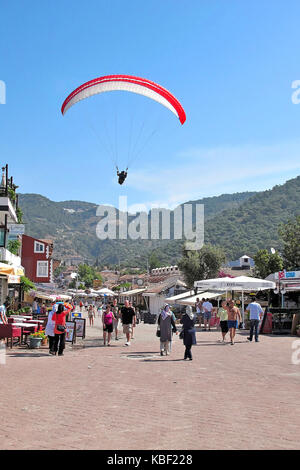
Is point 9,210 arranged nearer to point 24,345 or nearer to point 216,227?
point 24,345

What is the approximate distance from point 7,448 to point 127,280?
113390mm

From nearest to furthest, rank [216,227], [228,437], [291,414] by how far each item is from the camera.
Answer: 1. [228,437]
2. [291,414]
3. [216,227]

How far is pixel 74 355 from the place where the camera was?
13.9 m

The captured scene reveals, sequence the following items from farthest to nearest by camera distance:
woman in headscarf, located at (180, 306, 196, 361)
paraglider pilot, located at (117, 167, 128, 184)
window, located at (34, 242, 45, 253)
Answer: window, located at (34, 242, 45, 253) < paraglider pilot, located at (117, 167, 128, 184) < woman in headscarf, located at (180, 306, 196, 361)

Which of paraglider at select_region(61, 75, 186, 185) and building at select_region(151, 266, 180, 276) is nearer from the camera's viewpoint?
paraglider at select_region(61, 75, 186, 185)

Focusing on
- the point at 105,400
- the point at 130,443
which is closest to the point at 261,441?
the point at 130,443

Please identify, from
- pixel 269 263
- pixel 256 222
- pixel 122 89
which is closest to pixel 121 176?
pixel 122 89

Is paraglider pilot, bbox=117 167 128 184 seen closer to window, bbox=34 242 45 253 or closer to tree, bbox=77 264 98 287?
window, bbox=34 242 45 253

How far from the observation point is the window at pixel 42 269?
5250 cm

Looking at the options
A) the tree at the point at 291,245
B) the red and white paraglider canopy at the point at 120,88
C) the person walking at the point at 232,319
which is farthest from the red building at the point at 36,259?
the person walking at the point at 232,319

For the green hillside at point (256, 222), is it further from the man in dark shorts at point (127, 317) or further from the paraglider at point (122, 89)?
the man in dark shorts at point (127, 317)

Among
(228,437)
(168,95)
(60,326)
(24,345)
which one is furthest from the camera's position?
(168,95)

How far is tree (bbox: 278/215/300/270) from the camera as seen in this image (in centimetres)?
3891

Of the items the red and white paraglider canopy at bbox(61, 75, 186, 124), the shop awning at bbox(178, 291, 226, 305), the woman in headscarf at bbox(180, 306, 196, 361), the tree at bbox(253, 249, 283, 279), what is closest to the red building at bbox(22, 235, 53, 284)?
the tree at bbox(253, 249, 283, 279)
